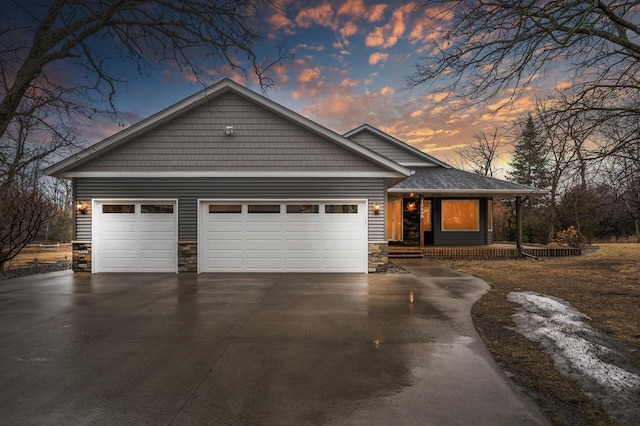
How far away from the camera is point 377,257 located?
1132 cm

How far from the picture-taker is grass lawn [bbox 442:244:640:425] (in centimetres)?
343

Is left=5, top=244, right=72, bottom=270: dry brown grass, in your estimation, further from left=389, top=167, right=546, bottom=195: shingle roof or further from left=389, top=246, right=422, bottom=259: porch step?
left=389, top=167, right=546, bottom=195: shingle roof

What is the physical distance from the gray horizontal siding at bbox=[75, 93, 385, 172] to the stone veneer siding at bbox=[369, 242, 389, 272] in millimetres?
2509

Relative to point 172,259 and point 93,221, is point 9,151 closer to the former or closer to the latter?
point 93,221

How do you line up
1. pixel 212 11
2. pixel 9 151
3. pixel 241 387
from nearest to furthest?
pixel 241 387 → pixel 212 11 → pixel 9 151

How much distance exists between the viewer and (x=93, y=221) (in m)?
11.4

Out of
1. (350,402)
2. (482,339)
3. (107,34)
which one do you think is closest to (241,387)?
(350,402)

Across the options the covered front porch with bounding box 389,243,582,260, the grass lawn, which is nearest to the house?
the grass lawn

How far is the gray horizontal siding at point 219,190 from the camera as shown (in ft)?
37.1

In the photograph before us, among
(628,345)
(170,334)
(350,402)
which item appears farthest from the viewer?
(170,334)

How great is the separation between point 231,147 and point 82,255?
19.7 feet

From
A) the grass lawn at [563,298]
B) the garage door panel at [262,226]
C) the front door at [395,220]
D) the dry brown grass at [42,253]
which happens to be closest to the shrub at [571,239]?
the grass lawn at [563,298]

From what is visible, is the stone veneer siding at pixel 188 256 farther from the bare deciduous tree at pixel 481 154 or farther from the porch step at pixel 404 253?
the bare deciduous tree at pixel 481 154

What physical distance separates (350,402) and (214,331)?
288cm
